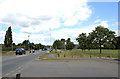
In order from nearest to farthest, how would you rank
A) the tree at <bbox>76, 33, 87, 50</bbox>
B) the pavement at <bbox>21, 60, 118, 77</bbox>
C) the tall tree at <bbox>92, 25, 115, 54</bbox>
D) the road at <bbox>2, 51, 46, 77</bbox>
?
the pavement at <bbox>21, 60, 118, 77</bbox> → the road at <bbox>2, 51, 46, 77</bbox> → the tall tree at <bbox>92, 25, 115, 54</bbox> → the tree at <bbox>76, 33, 87, 50</bbox>

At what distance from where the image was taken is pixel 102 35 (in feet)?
108

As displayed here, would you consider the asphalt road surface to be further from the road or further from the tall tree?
the tall tree

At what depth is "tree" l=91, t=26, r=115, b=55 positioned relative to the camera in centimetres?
3259

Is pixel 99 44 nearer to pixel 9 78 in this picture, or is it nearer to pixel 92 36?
pixel 92 36

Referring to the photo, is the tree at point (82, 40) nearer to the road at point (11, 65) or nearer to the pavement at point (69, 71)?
the road at point (11, 65)

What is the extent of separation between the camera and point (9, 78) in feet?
25.4

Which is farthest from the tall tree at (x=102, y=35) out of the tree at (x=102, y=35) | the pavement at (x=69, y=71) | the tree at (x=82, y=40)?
the pavement at (x=69, y=71)

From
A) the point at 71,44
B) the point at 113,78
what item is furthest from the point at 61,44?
the point at 113,78

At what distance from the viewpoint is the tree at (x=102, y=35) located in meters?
32.6

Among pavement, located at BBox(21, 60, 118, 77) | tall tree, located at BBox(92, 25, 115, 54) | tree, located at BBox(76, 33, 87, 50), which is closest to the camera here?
pavement, located at BBox(21, 60, 118, 77)

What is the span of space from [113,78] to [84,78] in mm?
2224

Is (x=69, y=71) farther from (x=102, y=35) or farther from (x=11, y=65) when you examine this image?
(x=102, y=35)

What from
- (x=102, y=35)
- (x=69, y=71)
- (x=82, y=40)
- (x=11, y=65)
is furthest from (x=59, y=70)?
(x=82, y=40)

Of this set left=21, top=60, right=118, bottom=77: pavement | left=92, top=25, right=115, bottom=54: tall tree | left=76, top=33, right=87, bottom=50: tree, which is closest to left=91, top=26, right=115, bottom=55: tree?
left=92, top=25, right=115, bottom=54: tall tree
